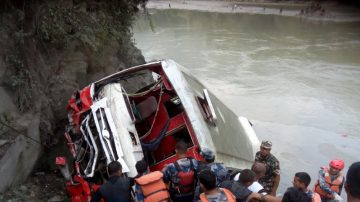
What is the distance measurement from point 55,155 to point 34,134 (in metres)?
0.70

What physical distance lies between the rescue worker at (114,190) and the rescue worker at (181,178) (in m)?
0.41

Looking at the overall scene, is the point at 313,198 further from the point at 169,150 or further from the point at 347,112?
the point at 347,112

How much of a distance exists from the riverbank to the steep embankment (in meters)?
25.6

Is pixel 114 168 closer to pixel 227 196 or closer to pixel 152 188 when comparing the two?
pixel 152 188

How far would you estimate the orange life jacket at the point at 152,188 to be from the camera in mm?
3980

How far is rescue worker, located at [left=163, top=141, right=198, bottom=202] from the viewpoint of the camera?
13.9ft

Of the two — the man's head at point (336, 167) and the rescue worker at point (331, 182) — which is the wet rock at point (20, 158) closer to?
the rescue worker at point (331, 182)

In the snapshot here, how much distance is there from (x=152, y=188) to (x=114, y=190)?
0.40 m

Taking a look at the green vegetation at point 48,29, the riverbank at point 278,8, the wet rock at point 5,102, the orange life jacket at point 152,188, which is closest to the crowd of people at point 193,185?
the orange life jacket at point 152,188

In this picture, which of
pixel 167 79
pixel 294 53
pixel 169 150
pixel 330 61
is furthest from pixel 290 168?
pixel 294 53

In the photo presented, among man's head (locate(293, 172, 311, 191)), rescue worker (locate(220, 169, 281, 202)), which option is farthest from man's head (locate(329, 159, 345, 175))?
rescue worker (locate(220, 169, 281, 202))

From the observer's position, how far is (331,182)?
5.53 meters

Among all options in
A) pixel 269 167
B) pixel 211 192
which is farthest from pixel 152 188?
pixel 269 167

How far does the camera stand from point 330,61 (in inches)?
766
